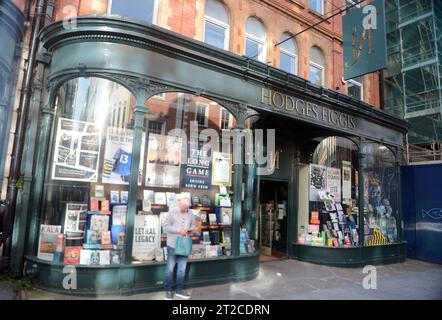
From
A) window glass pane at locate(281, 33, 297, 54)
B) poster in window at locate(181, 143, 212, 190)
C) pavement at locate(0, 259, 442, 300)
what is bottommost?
pavement at locate(0, 259, 442, 300)

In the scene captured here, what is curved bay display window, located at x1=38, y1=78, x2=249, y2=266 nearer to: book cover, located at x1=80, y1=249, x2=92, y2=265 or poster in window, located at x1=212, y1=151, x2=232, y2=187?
book cover, located at x1=80, y1=249, x2=92, y2=265

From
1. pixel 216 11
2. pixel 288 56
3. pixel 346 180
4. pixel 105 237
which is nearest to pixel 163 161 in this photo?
pixel 105 237

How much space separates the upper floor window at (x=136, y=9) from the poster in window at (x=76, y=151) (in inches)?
133

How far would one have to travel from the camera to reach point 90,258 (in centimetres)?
603

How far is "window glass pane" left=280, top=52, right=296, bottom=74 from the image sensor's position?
1134cm

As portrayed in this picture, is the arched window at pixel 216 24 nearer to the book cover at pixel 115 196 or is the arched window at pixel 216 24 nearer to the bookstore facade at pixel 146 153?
the bookstore facade at pixel 146 153

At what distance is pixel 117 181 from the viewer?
22.0 feet

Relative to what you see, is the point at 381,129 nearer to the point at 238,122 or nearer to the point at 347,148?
the point at 347,148

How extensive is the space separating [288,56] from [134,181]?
767 centimetres

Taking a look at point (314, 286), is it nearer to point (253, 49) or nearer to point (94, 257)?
point (94, 257)

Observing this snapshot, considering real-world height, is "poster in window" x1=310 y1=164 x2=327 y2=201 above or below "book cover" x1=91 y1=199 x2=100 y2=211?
above

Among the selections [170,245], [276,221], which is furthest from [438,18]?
[170,245]

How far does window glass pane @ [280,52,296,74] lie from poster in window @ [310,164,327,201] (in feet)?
11.3

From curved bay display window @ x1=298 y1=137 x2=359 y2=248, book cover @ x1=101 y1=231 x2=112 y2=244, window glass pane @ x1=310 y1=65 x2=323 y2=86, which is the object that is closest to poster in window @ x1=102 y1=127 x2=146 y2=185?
book cover @ x1=101 y1=231 x2=112 y2=244
